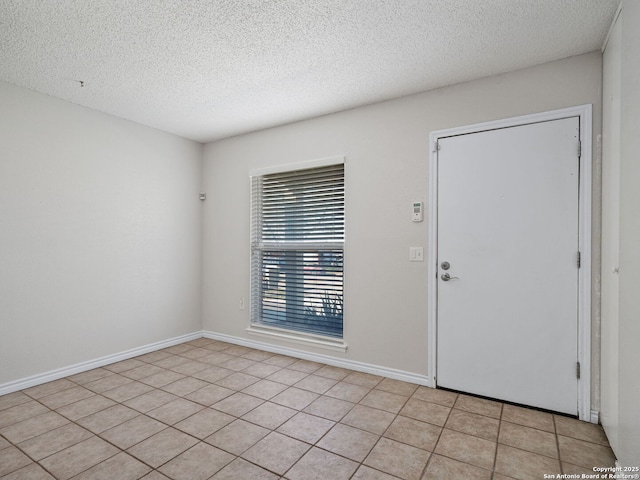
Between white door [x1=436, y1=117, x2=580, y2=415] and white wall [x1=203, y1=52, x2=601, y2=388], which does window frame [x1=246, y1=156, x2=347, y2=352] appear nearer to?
white wall [x1=203, y1=52, x2=601, y2=388]

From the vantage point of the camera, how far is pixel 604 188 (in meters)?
2.22

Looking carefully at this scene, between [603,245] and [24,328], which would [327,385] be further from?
[24,328]

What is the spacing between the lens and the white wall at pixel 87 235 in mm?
2844

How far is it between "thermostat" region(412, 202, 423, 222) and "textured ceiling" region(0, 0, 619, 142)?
3.24ft

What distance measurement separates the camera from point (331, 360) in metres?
3.43

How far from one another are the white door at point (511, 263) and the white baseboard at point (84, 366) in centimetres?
302

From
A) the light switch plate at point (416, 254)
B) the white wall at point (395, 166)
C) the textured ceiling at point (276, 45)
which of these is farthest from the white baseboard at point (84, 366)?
the light switch plate at point (416, 254)

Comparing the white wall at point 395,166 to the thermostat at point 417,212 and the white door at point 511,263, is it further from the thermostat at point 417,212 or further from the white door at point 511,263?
the white door at point 511,263

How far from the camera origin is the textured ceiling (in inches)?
77.5

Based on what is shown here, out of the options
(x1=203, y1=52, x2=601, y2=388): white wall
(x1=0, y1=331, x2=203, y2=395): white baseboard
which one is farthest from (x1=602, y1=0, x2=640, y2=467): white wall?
(x1=0, y1=331, x2=203, y2=395): white baseboard

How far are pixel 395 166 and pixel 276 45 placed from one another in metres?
1.41

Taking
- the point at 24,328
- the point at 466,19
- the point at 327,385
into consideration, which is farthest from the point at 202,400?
the point at 466,19

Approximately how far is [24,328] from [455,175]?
382 centimetres

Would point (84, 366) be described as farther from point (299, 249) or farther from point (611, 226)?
point (611, 226)
